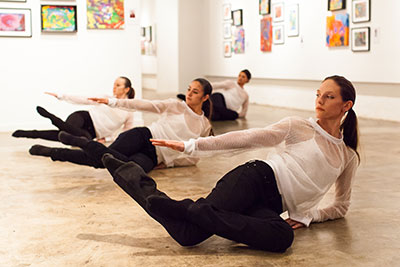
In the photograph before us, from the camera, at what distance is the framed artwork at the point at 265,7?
49.0 ft

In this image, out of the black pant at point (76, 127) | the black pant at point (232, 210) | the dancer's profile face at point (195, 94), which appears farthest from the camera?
Answer: the black pant at point (76, 127)

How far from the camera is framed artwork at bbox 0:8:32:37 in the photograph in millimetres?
9672

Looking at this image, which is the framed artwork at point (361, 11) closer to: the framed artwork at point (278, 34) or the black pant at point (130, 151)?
the framed artwork at point (278, 34)

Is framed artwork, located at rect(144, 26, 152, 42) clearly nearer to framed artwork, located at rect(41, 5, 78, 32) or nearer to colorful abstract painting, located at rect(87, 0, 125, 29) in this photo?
colorful abstract painting, located at rect(87, 0, 125, 29)

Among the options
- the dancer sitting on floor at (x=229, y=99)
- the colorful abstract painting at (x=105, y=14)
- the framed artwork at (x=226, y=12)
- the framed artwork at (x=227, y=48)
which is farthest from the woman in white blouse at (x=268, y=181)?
the framed artwork at (x=226, y=12)

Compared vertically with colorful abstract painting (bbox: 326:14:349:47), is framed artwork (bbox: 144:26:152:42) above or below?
above

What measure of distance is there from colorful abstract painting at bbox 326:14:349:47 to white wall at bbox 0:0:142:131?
178 inches

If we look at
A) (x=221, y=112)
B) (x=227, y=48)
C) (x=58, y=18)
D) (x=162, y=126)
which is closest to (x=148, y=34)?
(x=227, y=48)

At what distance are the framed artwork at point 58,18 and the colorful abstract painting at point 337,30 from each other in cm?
565

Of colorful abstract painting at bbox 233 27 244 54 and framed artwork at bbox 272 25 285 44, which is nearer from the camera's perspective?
framed artwork at bbox 272 25 285 44

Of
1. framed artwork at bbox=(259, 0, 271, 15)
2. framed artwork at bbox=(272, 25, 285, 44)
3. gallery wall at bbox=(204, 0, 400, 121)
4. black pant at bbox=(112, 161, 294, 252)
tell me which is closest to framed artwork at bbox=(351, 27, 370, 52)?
gallery wall at bbox=(204, 0, 400, 121)

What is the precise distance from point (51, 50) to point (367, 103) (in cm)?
639

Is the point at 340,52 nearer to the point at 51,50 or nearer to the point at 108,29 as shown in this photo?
the point at 108,29

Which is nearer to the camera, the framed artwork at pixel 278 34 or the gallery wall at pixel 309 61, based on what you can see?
the gallery wall at pixel 309 61
